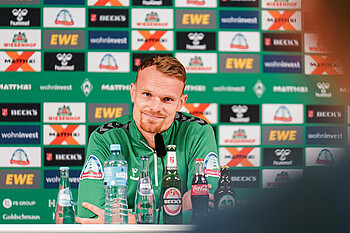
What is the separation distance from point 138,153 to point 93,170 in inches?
12.1

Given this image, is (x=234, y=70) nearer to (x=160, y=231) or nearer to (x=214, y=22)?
(x=214, y=22)

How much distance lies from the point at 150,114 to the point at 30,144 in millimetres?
1335

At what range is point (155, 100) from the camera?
2.29 metres

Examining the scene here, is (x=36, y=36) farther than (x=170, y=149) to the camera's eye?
Yes

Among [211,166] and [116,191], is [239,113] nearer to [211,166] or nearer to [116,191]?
[211,166]

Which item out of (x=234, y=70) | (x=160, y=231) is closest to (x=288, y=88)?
(x=234, y=70)

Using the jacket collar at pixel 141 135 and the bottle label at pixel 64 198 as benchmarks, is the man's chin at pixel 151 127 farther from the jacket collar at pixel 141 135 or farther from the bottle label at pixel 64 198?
the bottle label at pixel 64 198

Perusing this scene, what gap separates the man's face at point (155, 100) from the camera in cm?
227

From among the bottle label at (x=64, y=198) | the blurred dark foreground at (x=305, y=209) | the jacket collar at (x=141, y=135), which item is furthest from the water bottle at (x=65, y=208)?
the blurred dark foreground at (x=305, y=209)

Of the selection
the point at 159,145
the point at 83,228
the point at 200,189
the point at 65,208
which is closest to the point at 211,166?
the point at 159,145

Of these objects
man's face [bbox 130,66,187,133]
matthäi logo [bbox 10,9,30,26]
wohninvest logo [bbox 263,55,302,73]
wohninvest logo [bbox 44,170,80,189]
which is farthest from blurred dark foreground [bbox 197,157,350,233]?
matthäi logo [bbox 10,9,30,26]

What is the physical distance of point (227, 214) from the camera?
1.01 feet

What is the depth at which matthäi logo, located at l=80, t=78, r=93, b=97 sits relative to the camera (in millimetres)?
3273

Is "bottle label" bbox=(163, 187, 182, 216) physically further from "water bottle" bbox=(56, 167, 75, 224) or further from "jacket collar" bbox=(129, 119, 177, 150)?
"jacket collar" bbox=(129, 119, 177, 150)
